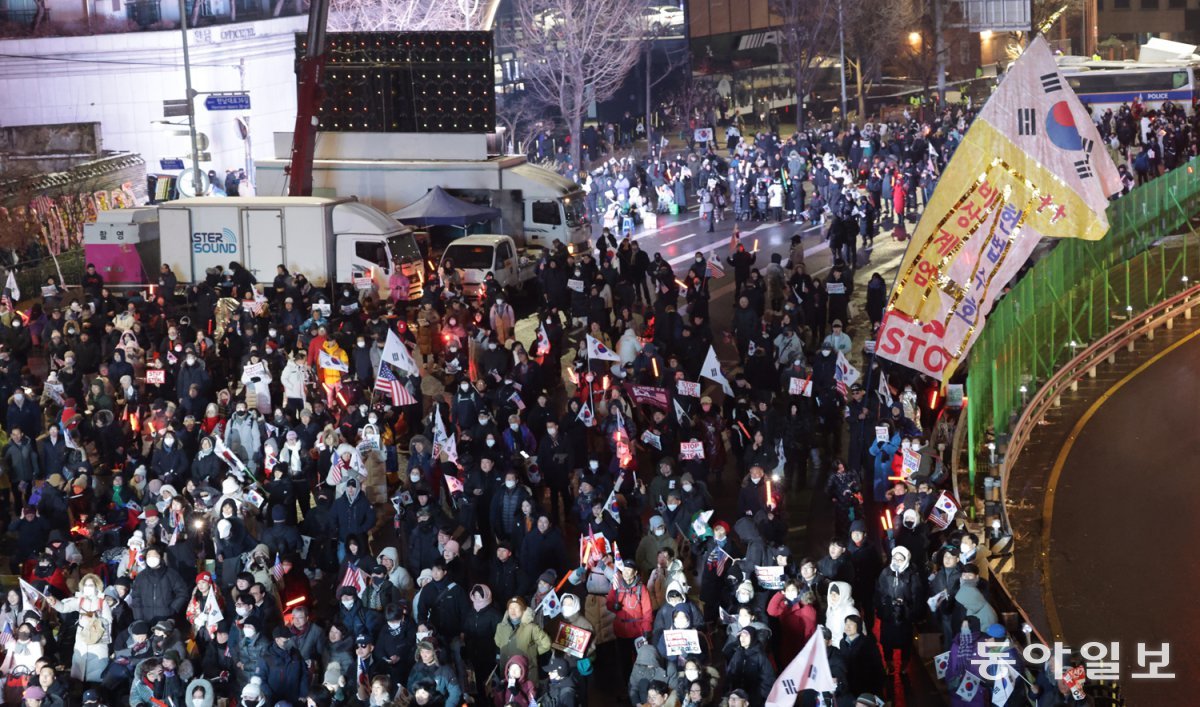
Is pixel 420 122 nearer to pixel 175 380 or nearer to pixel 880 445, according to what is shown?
pixel 175 380

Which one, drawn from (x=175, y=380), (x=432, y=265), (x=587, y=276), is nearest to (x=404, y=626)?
(x=175, y=380)

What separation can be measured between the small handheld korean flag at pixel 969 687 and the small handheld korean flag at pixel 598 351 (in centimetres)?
951

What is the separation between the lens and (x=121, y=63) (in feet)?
163

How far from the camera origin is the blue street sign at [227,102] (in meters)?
38.5

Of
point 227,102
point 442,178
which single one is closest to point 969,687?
point 442,178

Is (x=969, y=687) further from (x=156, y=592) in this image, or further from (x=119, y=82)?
(x=119, y=82)

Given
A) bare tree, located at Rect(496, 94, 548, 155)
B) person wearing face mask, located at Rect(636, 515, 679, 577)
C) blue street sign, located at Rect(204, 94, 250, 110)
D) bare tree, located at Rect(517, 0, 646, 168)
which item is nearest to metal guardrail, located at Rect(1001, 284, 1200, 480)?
person wearing face mask, located at Rect(636, 515, 679, 577)

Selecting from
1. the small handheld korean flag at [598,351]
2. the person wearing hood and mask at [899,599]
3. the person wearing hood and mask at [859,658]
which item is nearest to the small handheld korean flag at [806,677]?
the person wearing hood and mask at [859,658]

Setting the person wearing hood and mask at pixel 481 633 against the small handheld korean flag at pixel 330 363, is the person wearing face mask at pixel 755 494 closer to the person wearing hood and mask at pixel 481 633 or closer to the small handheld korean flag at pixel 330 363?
the person wearing hood and mask at pixel 481 633

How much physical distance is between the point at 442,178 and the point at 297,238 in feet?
14.3

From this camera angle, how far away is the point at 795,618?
13945 millimetres

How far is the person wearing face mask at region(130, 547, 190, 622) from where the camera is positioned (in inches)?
588

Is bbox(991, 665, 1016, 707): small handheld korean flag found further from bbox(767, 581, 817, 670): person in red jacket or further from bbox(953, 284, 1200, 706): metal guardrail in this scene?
bbox(767, 581, 817, 670): person in red jacket

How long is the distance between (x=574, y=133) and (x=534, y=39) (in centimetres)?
407
